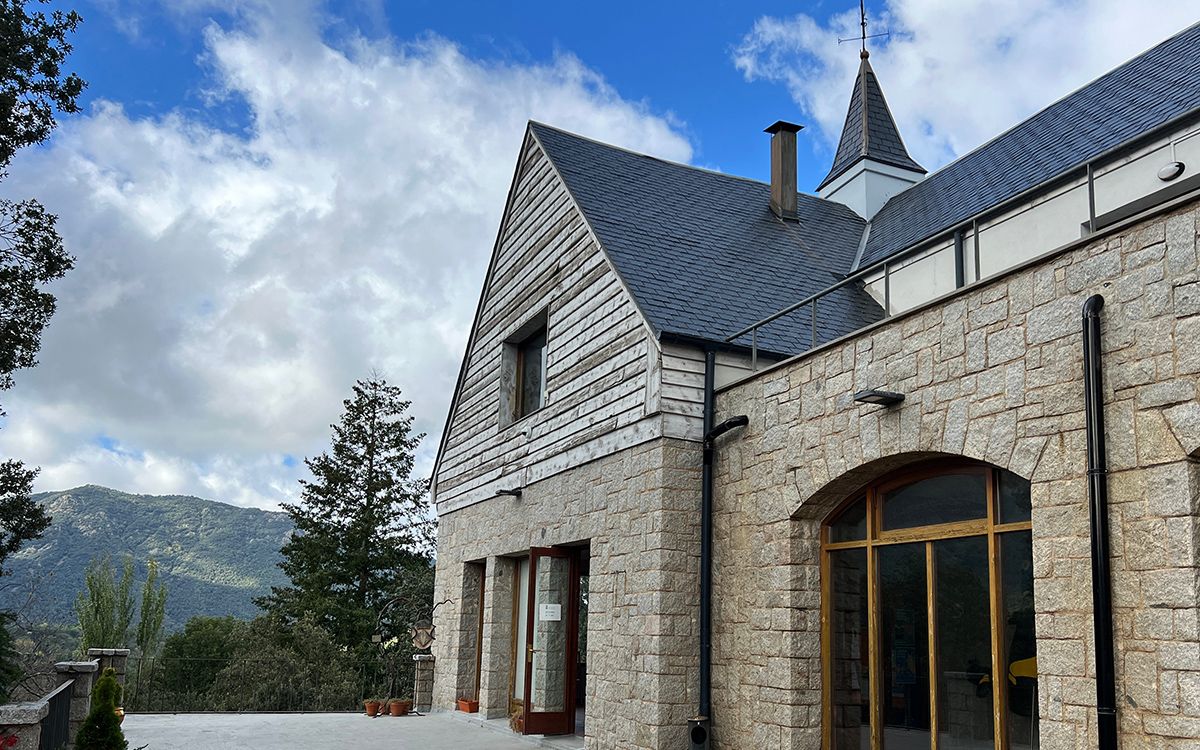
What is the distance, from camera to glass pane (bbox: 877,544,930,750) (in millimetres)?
6527

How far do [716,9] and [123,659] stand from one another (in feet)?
34.7

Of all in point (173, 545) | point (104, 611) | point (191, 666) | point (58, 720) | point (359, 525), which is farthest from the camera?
point (173, 545)

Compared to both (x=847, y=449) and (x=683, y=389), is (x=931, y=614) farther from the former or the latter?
(x=683, y=389)

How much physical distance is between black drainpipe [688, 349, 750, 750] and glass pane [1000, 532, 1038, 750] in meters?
2.71

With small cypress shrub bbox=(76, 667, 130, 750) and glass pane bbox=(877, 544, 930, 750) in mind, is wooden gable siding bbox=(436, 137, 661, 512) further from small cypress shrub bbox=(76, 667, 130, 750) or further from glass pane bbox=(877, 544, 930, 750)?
small cypress shrub bbox=(76, 667, 130, 750)

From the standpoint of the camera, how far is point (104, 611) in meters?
25.1

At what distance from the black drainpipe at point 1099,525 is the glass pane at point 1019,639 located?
2.18 ft

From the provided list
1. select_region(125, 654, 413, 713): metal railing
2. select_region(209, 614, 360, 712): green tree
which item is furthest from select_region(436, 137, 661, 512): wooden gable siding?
select_region(209, 614, 360, 712): green tree

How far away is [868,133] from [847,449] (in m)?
9.59

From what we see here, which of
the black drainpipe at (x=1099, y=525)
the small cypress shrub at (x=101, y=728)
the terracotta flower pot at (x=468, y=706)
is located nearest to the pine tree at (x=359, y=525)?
the terracotta flower pot at (x=468, y=706)

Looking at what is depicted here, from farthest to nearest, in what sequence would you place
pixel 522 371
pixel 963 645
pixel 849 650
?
pixel 522 371
pixel 849 650
pixel 963 645

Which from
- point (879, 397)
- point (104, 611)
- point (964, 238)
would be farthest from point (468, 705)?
point (104, 611)

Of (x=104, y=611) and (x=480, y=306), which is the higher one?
(x=480, y=306)

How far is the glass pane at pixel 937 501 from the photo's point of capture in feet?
20.7
